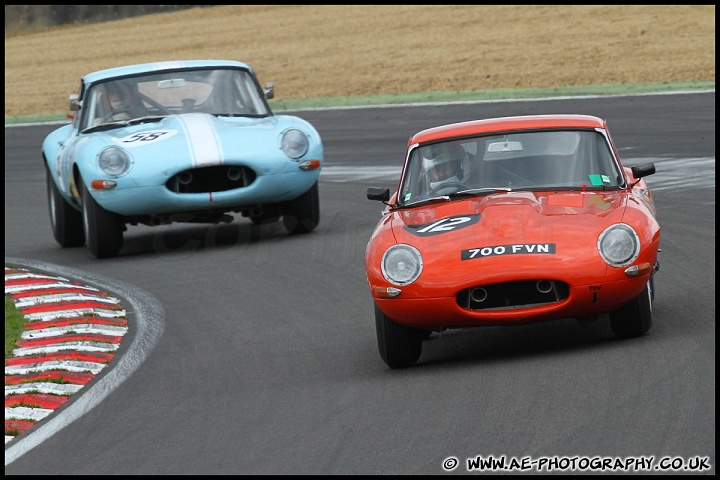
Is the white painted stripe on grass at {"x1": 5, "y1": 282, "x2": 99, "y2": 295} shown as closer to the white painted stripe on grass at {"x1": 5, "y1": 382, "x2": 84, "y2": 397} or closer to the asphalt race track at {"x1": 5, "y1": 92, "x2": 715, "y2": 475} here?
the asphalt race track at {"x1": 5, "y1": 92, "x2": 715, "y2": 475}

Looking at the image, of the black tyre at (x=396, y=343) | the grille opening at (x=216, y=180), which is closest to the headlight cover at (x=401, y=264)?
the black tyre at (x=396, y=343)

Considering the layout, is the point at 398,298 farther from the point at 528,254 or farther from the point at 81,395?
the point at 81,395

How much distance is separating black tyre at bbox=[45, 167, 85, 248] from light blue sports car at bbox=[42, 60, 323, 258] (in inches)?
0.4

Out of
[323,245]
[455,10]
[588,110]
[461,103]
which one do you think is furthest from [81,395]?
[455,10]

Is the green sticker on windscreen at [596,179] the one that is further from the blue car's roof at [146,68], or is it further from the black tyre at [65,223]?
the black tyre at [65,223]

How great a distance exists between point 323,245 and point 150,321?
108 inches

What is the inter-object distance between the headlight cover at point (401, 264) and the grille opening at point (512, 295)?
0.25m

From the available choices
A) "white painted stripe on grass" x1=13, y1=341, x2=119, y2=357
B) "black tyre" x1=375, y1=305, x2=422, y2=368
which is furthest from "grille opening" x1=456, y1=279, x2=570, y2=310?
"white painted stripe on grass" x1=13, y1=341, x2=119, y2=357

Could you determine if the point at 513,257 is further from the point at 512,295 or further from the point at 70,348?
the point at 70,348

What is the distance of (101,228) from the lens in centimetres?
1148

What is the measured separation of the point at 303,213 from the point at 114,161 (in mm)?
1671

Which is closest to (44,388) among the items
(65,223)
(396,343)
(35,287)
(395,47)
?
(396,343)

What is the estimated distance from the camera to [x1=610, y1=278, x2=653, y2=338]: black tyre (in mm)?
6891

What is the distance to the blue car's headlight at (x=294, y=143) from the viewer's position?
11516 mm
